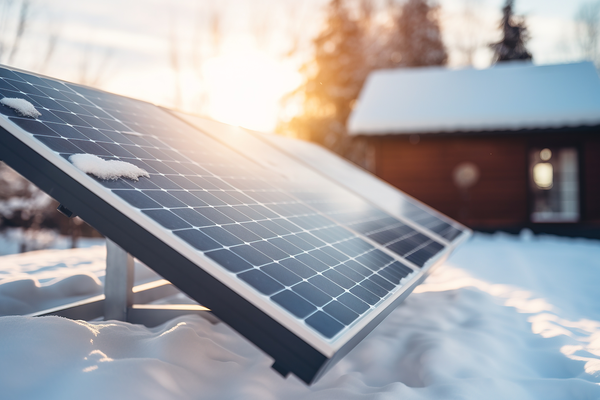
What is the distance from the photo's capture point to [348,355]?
3.36 meters

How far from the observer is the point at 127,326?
3342mm

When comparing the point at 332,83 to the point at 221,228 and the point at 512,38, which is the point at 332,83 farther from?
the point at 221,228

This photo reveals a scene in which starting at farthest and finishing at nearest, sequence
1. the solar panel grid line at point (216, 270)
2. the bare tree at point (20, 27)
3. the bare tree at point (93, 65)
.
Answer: the bare tree at point (93, 65), the bare tree at point (20, 27), the solar panel grid line at point (216, 270)

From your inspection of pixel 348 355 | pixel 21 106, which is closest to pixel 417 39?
pixel 348 355

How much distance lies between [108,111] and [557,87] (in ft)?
47.1

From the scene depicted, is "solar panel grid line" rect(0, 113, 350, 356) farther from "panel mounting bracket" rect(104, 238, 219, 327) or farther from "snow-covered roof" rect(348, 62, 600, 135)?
"snow-covered roof" rect(348, 62, 600, 135)

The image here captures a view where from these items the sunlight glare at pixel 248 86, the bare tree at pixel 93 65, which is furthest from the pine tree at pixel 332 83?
the bare tree at pixel 93 65

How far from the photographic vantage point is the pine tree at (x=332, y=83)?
25.6 metres

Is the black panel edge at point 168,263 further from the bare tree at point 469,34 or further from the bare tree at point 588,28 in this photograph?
the bare tree at point 588,28

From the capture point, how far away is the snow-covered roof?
12953mm

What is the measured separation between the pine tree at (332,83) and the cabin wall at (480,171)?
1111 centimetres

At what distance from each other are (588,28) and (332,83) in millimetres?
18369

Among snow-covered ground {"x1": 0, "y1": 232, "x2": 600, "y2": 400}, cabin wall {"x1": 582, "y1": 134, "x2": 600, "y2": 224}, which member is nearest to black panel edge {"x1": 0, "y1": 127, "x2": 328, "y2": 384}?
snow-covered ground {"x1": 0, "y1": 232, "x2": 600, "y2": 400}

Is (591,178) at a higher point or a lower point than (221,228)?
higher
